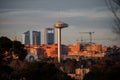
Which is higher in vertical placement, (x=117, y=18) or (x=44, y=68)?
(x=117, y=18)

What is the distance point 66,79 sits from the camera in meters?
44.4

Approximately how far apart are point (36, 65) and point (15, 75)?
1.95m

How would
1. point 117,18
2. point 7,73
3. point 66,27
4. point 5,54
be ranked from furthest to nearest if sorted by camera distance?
point 66,27, point 5,54, point 7,73, point 117,18

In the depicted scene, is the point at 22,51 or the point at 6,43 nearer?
the point at 6,43

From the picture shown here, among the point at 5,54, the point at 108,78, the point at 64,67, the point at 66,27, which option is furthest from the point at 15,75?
the point at 66,27

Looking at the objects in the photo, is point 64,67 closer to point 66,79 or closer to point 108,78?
point 66,79

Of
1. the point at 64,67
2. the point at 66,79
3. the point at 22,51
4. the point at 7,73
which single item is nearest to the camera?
the point at 7,73

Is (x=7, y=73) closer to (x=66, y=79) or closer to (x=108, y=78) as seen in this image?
(x=66, y=79)

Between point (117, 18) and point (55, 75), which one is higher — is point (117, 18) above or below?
above

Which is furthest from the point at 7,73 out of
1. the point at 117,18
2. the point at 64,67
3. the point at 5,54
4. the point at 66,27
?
the point at 66,27

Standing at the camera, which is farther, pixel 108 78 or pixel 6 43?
pixel 6 43

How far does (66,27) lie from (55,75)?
336 feet

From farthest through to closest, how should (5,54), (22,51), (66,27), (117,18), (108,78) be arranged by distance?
(66,27) < (22,51) < (5,54) < (108,78) < (117,18)

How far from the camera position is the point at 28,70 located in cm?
4156
